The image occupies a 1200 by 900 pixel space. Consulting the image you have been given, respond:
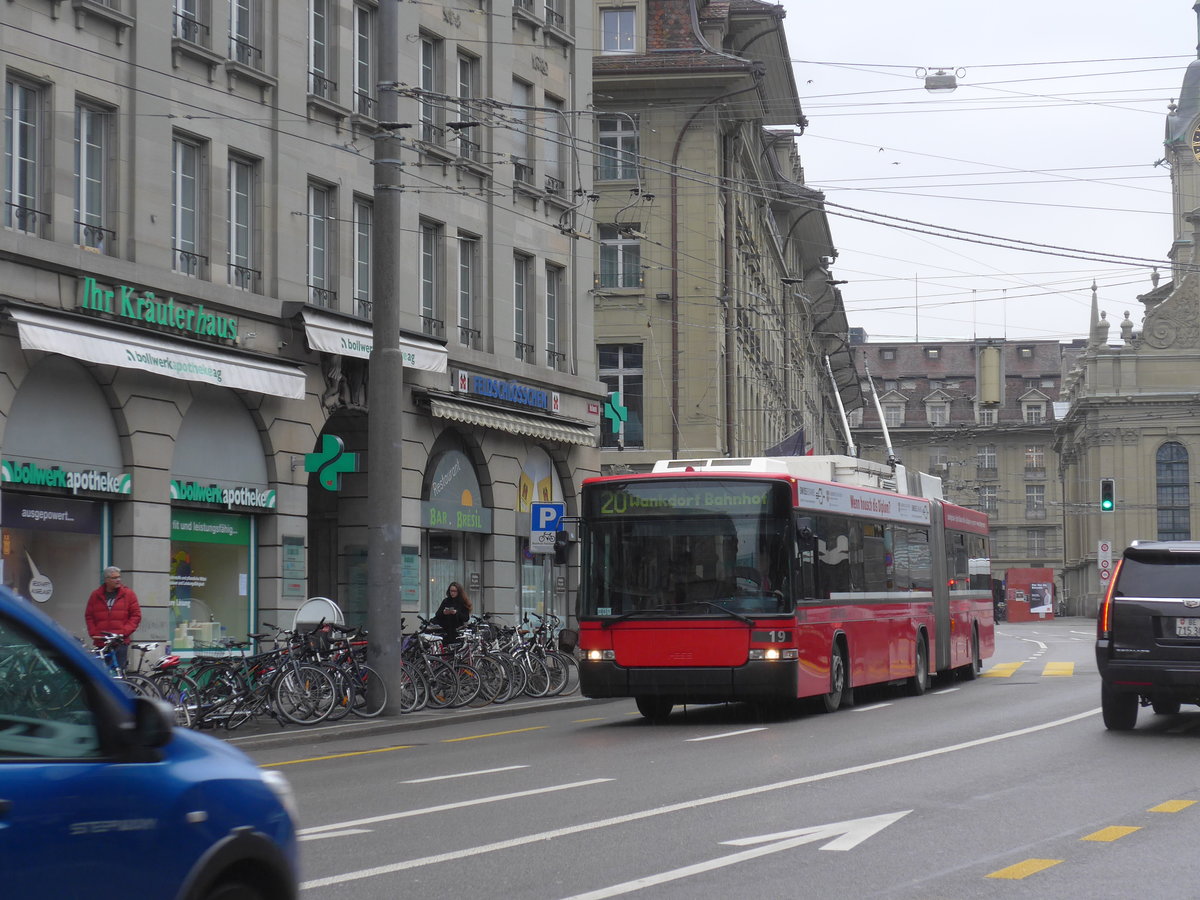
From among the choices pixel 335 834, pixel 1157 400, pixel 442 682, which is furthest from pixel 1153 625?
pixel 1157 400

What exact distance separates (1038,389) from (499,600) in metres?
117

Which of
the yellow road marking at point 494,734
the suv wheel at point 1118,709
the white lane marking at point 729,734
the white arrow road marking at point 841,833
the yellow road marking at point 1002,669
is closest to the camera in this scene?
the white arrow road marking at point 841,833

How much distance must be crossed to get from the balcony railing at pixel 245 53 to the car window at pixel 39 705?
68.9 feet

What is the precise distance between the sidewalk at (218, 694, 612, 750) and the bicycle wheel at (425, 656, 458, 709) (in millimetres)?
252

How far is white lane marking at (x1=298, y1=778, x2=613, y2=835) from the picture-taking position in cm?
1058

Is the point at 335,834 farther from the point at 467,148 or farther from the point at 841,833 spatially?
the point at 467,148

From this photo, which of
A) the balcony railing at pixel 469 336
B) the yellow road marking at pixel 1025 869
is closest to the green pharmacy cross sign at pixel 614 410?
the balcony railing at pixel 469 336

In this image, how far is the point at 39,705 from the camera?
492 cm

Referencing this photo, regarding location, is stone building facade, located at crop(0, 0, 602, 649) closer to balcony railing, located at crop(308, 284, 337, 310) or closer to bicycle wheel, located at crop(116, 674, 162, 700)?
balcony railing, located at crop(308, 284, 337, 310)

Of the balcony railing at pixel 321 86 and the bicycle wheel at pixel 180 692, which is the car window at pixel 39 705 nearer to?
the bicycle wheel at pixel 180 692

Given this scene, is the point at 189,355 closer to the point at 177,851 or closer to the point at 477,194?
the point at 477,194

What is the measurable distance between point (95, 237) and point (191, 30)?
145 inches

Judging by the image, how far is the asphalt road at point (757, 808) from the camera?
28.1 feet

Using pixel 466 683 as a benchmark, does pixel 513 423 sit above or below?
above
